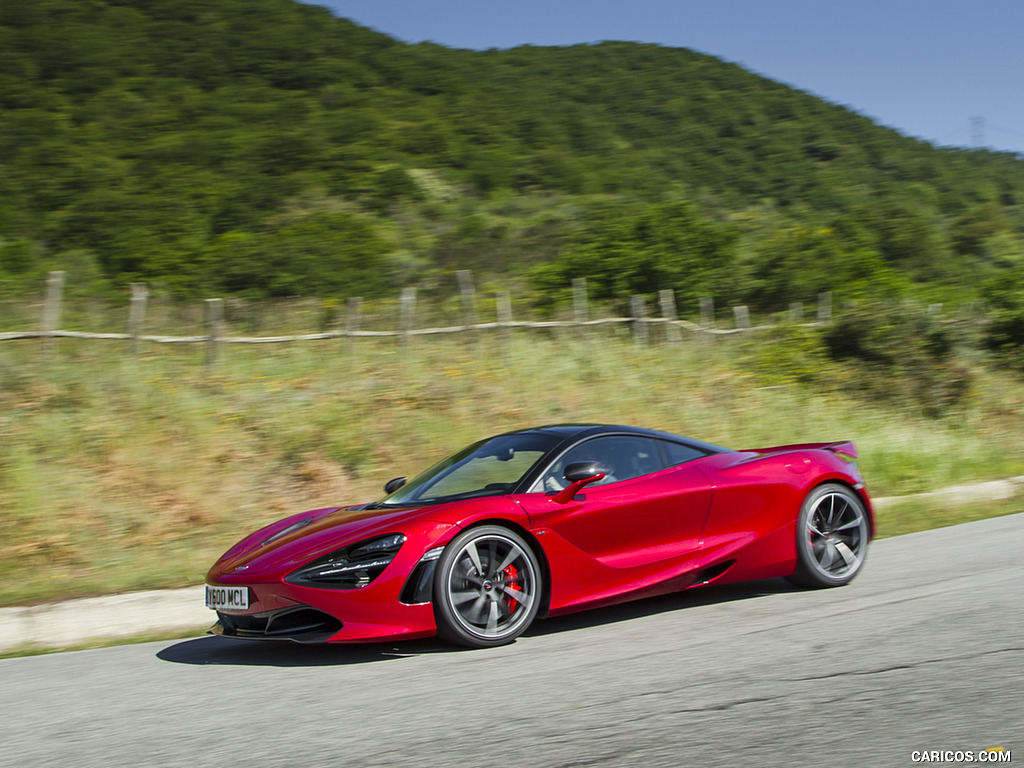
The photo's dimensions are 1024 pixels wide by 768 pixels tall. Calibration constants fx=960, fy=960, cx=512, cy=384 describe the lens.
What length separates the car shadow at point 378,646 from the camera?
5.26 m

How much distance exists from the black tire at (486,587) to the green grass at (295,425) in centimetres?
340

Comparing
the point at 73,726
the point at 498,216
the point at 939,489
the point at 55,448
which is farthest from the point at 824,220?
the point at 73,726

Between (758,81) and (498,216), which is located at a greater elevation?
(758,81)

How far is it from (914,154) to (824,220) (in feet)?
95.9

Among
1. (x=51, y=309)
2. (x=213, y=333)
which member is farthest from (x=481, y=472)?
(x=213, y=333)

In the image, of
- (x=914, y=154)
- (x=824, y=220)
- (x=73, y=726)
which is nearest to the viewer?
(x=73, y=726)

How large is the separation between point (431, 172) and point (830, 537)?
176ft

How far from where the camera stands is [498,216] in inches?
2050

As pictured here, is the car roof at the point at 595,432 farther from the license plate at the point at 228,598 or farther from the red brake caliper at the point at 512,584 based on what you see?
the license plate at the point at 228,598

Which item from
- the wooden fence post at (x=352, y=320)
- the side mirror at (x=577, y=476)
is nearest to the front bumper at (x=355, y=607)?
the side mirror at (x=577, y=476)

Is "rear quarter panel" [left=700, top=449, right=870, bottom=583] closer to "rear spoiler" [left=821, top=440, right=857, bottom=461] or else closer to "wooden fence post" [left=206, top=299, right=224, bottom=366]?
"rear spoiler" [left=821, top=440, right=857, bottom=461]

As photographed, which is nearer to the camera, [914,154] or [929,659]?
[929,659]

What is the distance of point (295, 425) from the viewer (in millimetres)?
11789

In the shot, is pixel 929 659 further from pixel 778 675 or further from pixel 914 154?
pixel 914 154
